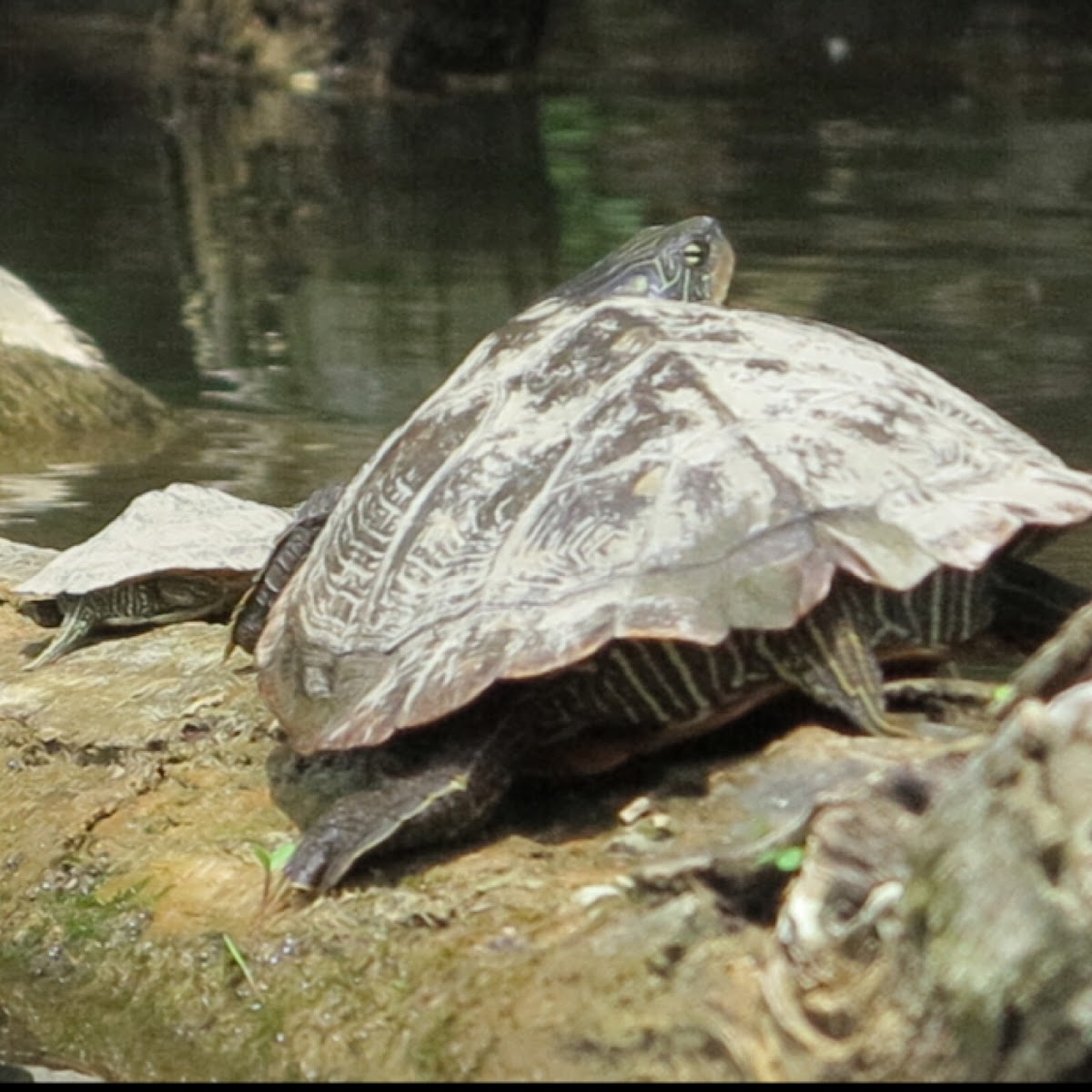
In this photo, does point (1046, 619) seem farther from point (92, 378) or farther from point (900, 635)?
point (92, 378)

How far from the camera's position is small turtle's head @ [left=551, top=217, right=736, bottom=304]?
390 centimetres

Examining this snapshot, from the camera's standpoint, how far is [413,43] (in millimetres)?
18609

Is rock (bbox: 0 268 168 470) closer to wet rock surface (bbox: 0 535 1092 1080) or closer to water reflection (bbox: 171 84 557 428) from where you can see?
water reflection (bbox: 171 84 557 428)

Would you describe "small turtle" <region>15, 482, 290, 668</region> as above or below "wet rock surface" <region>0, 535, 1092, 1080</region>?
below

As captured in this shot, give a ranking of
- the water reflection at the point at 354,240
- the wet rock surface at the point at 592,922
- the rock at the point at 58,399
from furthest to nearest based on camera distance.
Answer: the water reflection at the point at 354,240 → the rock at the point at 58,399 → the wet rock surface at the point at 592,922

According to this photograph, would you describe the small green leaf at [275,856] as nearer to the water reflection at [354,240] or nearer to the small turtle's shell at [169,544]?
the small turtle's shell at [169,544]

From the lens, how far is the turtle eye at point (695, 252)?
3.91m

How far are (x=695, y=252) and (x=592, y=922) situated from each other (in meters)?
1.52

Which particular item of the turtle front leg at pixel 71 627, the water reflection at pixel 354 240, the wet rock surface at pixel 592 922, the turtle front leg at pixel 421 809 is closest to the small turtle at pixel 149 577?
the turtle front leg at pixel 71 627

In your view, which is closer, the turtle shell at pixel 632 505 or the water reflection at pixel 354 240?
the turtle shell at pixel 632 505

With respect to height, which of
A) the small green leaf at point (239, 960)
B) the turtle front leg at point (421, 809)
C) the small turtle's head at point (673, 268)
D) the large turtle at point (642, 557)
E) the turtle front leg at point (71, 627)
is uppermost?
the small turtle's head at point (673, 268)

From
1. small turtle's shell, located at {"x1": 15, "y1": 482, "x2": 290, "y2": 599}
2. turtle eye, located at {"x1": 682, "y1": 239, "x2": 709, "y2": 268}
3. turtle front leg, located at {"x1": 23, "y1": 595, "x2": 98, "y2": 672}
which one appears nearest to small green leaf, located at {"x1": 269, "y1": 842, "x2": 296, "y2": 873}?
turtle eye, located at {"x1": 682, "y1": 239, "x2": 709, "y2": 268}

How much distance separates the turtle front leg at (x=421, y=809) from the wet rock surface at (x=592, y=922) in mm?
51

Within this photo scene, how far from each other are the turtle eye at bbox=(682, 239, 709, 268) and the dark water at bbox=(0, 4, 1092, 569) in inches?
88.5
